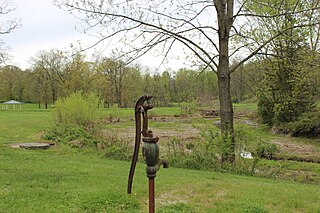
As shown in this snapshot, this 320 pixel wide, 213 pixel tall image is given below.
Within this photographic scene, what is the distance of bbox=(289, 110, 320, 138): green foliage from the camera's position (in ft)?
63.3

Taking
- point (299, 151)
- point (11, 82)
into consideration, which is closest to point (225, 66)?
point (299, 151)

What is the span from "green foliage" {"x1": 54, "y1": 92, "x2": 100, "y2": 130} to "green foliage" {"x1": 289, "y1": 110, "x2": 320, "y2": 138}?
12.8 m

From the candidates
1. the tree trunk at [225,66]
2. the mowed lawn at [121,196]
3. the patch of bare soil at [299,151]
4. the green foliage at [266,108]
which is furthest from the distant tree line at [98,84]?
the mowed lawn at [121,196]

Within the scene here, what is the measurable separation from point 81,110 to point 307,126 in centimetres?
1396

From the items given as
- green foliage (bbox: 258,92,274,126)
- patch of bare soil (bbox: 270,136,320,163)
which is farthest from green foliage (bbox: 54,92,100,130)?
green foliage (bbox: 258,92,274,126)

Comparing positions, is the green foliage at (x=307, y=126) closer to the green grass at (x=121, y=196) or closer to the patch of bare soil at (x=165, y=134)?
the patch of bare soil at (x=165, y=134)

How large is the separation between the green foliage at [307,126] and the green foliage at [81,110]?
12843 mm

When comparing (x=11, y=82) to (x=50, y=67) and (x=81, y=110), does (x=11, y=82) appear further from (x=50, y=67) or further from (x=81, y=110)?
(x=81, y=110)

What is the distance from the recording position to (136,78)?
5078 centimetres

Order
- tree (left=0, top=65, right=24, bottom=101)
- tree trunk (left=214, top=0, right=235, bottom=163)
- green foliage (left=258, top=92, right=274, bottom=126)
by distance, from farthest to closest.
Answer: tree (left=0, top=65, right=24, bottom=101), green foliage (left=258, top=92, right=274, bottom=126), tree trunk (left=214, top=0, right=235, bottom=163)

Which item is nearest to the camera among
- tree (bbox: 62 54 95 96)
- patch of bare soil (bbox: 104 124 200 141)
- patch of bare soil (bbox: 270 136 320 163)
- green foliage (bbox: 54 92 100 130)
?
patch of bare soil (bbox: 270 136 320 163)

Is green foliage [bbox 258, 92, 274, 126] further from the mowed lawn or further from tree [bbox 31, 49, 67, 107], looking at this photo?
tree [bbox 31, 49, 67, 107]

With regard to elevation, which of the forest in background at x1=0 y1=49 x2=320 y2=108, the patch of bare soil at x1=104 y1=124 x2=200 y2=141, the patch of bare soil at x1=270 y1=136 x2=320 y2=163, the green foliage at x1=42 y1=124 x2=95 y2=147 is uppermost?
the forest in background at x1=0 y1=49 x2=320 y2=108

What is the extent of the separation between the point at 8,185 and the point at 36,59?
47.6m
